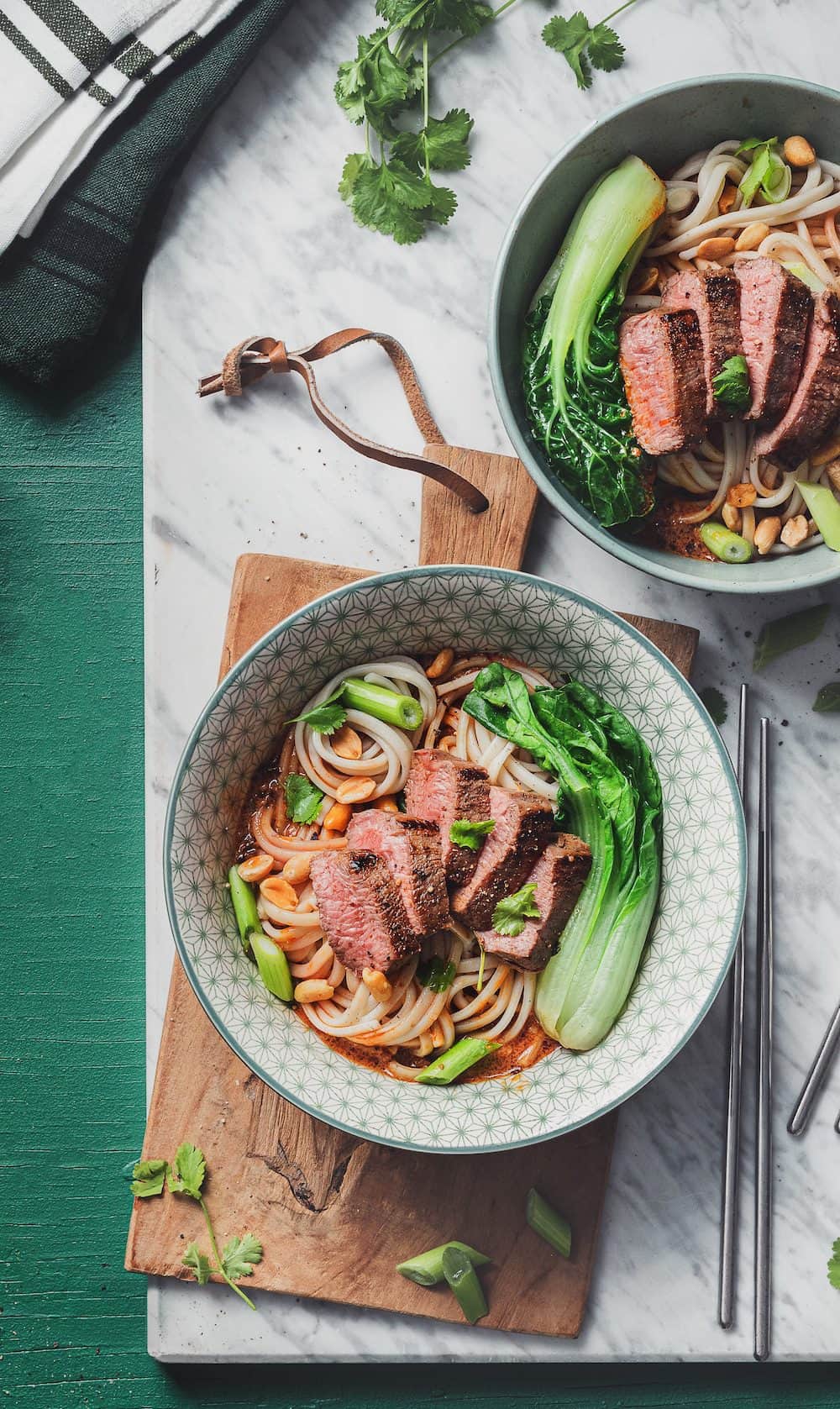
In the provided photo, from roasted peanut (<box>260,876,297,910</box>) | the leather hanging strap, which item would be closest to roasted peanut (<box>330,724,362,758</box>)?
roasted peanut (<box>260,876,297,910</box>)

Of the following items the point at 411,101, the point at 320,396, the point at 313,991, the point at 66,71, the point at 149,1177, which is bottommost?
the point at 149,1177

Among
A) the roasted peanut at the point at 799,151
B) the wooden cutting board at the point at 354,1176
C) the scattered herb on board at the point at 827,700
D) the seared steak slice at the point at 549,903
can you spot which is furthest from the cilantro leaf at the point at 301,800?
the roasted peanut at the point at 799,151

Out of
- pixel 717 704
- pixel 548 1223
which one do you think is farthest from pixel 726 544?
pixel 548 1223

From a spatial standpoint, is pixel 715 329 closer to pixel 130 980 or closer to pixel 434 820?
pixel 434 820

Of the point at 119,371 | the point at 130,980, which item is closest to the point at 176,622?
the point at 119,371

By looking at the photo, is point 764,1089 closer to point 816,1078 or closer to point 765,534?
point 816,1078
